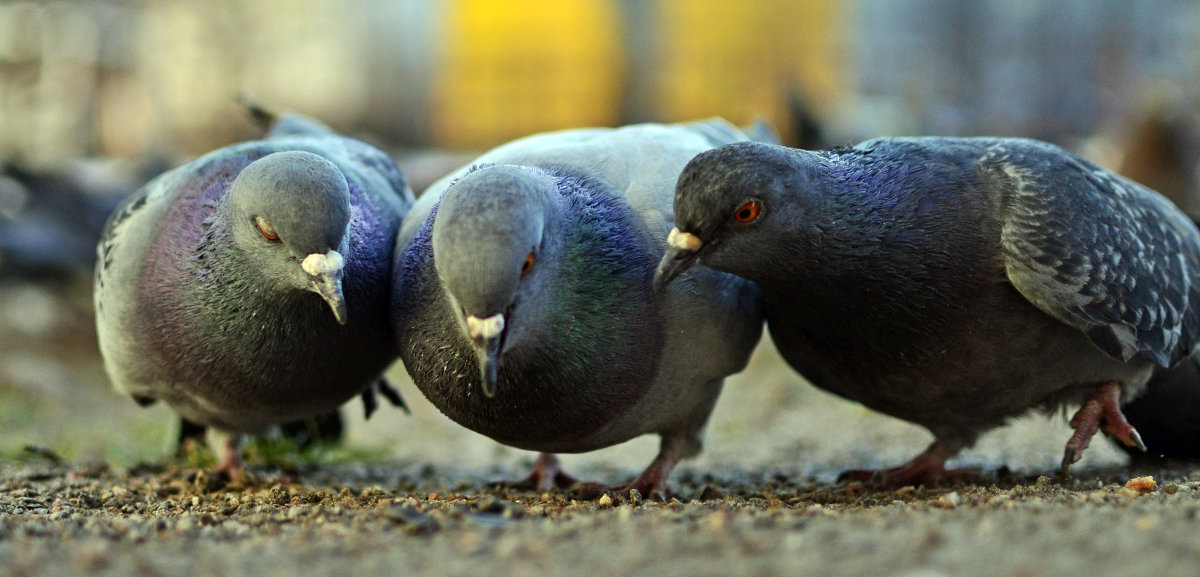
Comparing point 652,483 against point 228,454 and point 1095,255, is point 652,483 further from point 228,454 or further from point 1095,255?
point 228,454

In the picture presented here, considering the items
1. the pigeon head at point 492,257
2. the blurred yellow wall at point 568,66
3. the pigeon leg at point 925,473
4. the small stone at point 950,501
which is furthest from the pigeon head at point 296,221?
the blurred yellow wall at point 568,66

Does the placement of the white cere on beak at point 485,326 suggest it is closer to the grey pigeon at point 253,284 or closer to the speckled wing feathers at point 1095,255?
the grey pigeon at point 253,284

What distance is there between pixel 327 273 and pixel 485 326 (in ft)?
2.23

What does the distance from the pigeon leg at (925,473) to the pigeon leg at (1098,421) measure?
0.57 m

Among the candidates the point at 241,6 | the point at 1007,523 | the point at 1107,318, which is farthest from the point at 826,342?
the point at 241,6

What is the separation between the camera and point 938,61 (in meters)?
17.9

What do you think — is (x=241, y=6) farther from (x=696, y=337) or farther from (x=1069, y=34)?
(x=696, y=337)

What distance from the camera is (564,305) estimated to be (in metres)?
3.83

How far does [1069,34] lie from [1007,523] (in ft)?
54.1

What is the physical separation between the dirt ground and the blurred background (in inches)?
225

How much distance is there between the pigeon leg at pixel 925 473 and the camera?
5.02m

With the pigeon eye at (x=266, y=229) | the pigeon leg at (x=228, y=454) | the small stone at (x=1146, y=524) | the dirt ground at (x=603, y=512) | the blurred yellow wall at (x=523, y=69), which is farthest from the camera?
the blurred yellow wall at (x=523, y=69)

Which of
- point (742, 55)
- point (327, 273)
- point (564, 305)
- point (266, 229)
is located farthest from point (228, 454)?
point (742, 55)

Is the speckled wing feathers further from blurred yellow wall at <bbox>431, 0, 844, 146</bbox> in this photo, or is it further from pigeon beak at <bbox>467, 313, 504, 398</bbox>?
blurred yellow wall at <bbox>431, 0, 844, 146</bbox>
